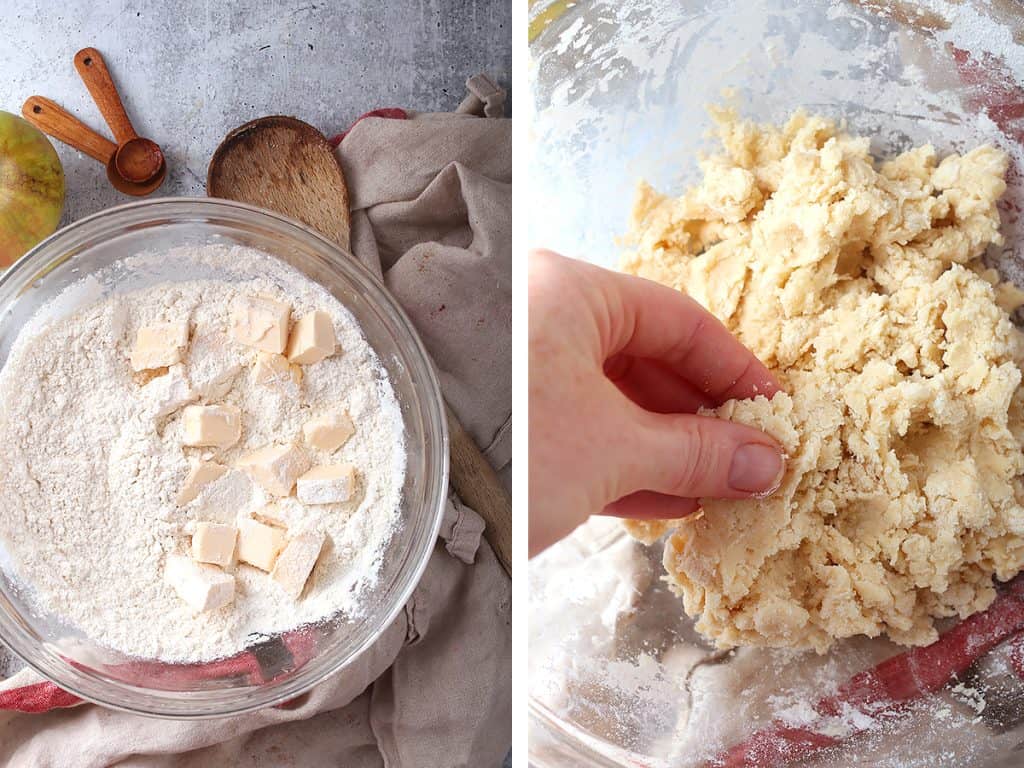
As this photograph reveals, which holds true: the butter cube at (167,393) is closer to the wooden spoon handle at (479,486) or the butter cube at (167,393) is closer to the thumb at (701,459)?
the wooden spoon handle at (479,486)

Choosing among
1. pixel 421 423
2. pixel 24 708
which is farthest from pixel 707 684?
pixel 24 708

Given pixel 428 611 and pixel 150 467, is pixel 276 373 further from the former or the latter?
pixel 428 611

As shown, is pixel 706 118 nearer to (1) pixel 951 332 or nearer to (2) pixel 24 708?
(1) pixel 951 332

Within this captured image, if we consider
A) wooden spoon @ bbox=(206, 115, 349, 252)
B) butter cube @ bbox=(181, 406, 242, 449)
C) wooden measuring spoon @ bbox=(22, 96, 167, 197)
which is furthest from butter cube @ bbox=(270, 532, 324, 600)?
wooden measuring spoon @ bbox=(22, 96, 167, 197)

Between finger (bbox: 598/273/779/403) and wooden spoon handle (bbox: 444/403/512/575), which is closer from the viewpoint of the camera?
finger (bbox: 598/273/779/403)

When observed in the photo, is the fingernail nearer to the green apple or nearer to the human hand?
the human hand

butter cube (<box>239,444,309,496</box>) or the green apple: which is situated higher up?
the green apple
